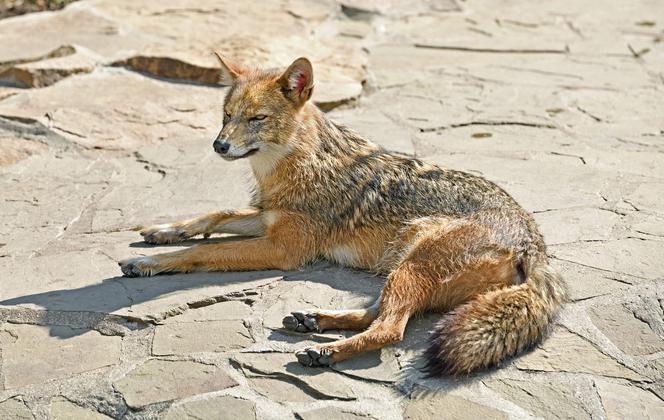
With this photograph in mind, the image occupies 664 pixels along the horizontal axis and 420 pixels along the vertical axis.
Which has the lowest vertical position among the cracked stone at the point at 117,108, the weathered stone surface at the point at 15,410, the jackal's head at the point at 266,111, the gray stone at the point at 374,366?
the cracked stone at the point at 117,108

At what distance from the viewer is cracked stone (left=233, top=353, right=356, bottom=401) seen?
15.8 ft

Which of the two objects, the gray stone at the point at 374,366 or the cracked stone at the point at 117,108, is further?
the cracked stone at the point at 117,108

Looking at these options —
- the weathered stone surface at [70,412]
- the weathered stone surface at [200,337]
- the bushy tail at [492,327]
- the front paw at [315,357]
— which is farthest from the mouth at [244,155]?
the weathered stone surface at [70,412]

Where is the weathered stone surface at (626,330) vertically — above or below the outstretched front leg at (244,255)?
above

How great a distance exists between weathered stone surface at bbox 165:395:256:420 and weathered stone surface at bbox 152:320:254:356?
480 millimetres

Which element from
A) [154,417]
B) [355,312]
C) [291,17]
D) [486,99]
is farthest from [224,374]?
[291,17]

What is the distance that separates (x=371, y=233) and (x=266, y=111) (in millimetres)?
1221

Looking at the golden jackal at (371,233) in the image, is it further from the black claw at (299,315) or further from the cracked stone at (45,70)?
the cracked stone at (45,70)

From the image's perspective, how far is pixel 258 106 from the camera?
655 centimetres

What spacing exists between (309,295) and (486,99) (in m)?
4.85

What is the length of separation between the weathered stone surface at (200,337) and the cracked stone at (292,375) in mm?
169

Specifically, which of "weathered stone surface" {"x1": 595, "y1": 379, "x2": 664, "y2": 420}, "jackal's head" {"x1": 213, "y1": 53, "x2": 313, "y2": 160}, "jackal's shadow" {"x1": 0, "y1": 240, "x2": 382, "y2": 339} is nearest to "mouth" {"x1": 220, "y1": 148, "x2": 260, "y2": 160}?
"jackal's head" {"x1": 213, "y1": 53, "x2": 313, "y2": 160}

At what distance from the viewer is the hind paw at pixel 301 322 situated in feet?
17.6

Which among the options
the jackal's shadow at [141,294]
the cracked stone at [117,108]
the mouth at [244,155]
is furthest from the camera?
the cracked stone at [117,108]
